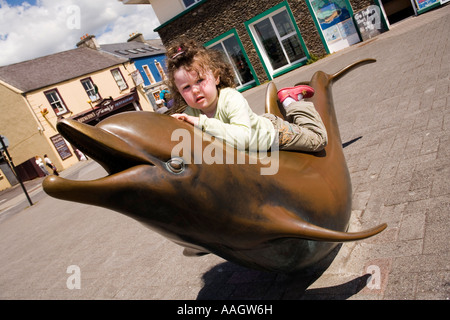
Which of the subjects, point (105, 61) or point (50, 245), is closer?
point (50, 245)

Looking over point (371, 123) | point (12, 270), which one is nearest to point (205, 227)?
point (371, 123)

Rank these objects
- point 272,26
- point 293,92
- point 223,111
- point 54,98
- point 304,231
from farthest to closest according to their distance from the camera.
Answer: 1. point 54,98
2. point 272,26
3. point 293,92
4. point 223,111
5. point 304,231

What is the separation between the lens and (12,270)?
6.32m

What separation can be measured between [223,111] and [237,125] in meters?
0.26

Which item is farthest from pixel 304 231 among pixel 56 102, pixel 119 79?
pixel 119 79

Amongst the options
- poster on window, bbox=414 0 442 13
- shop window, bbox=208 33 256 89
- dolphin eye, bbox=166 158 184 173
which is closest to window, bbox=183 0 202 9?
shop window, bbox=208 33 256 89

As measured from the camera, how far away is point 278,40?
17.4 metres

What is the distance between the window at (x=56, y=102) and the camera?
24.9 metres

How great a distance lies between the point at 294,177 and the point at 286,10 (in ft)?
53.0

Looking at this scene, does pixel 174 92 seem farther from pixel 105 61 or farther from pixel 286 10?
pixel 105 61

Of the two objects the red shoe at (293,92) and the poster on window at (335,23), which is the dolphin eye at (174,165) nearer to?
the red shoe at (293,92)

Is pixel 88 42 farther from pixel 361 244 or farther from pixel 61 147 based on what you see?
pixel 361 244

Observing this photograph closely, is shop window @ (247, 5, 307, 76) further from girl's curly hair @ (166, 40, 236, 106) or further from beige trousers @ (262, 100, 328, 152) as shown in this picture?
girl's curly hair @ (166, 40, 236, 106)

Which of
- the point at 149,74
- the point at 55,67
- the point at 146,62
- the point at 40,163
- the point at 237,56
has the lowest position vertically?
the point at 40,163
